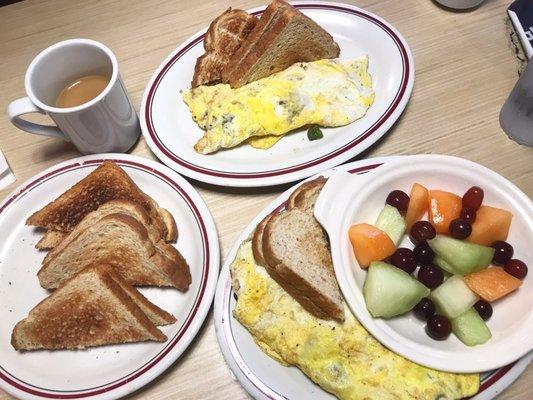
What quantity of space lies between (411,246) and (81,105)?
101 cm

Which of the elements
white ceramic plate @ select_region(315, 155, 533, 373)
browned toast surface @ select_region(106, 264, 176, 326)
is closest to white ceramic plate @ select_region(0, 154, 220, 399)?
browned toast surface @ select_region(106, 264, 176, 326)

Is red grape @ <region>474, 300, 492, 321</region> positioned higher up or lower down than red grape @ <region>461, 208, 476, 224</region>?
lower down

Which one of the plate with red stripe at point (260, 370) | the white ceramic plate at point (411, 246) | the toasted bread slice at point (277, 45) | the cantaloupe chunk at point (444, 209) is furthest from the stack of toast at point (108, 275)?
the cantaloupe chunk at point (444, 209)

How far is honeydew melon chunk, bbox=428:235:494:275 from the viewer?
117 centimetres

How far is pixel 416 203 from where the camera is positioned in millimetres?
1256

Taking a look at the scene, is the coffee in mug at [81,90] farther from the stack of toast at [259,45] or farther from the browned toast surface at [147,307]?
the browned toast surface at [147,307]

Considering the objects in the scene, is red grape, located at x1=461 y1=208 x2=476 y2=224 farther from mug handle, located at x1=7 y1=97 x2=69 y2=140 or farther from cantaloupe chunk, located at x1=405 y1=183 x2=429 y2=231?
mug handle, located at x1=7 y1=97 x2=69 y2=140

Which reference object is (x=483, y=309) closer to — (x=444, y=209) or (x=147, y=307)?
(x=444, y=209)

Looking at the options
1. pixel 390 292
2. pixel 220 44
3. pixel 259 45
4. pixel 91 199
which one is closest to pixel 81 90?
pixel 91 199

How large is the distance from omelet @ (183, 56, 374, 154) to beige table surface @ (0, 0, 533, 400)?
0.50 feet

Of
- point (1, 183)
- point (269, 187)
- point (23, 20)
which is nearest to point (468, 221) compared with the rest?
point (269, 187)

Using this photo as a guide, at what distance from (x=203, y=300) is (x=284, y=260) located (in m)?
0.25

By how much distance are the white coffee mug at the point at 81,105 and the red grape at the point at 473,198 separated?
3.37 ft

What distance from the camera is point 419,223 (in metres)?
1.25
